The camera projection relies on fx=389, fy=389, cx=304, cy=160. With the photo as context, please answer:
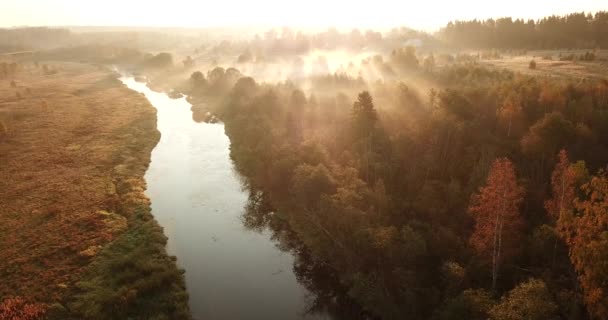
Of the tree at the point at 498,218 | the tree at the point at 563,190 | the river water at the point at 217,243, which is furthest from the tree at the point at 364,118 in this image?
the tree at the point at 563,190

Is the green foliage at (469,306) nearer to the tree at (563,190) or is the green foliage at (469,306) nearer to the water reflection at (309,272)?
the water reflection at (309,272)

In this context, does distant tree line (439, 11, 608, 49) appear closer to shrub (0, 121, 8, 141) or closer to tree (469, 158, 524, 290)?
tree (469, 158, 524, 290)

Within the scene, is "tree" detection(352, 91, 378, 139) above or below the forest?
above

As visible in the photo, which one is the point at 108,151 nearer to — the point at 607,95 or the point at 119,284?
the point at 119,284

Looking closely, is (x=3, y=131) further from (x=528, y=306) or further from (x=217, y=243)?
(x=528, y=306)

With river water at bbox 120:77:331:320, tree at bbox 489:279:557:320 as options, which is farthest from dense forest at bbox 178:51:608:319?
river water at bbox 120:77:331:320

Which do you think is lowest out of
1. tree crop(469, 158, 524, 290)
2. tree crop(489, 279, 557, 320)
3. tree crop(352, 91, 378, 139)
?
tree crop(489, 279, 557, 320)

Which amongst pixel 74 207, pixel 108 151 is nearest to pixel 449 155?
pixel 74 207
